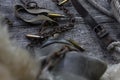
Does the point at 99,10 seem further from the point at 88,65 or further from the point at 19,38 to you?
the point at 88,65

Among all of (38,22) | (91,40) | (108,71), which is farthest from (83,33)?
(108,71)

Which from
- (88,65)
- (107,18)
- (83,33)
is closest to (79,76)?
(88,65)

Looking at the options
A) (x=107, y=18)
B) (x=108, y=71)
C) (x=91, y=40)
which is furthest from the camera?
(x=107, y=18)

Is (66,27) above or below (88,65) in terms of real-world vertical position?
below

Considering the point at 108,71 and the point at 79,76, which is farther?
the point at 108,71

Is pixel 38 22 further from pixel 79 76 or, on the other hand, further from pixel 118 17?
pixel 79 76

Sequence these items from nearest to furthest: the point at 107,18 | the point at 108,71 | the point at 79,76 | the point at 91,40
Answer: the point at 79,76 < the point at 108,71 < the point at 91,40 < the point at 107,18
